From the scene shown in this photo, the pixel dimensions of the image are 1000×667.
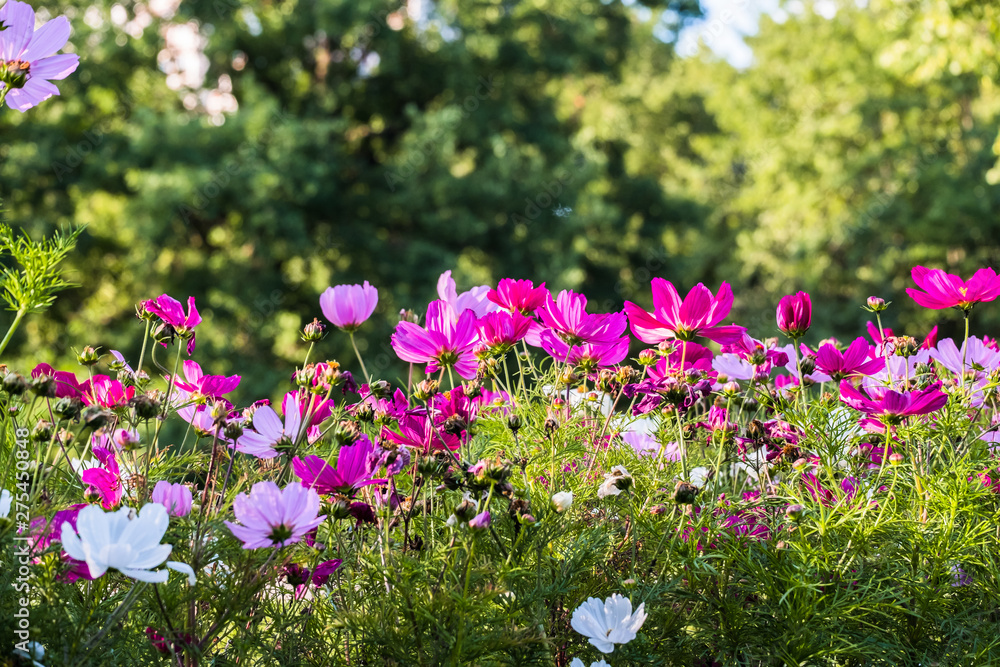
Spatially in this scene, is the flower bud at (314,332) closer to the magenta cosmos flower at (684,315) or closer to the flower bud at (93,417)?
the flower bud at (93,417)

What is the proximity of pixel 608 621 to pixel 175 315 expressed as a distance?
0.69 m

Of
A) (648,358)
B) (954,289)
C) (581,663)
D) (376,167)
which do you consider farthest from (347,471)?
(376,167)

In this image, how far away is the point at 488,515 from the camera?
2.69ft

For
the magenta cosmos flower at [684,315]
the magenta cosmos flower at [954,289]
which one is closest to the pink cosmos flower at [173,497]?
the magenta cosmos flower at [684,315]

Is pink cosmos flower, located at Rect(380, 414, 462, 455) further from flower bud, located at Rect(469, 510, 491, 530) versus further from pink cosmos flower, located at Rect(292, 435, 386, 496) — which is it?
flower bud, located at Rect(469, 510, 491, 530)

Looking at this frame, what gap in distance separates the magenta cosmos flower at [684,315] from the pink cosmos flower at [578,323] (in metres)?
0.03

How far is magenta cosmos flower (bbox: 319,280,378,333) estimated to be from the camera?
1.08m

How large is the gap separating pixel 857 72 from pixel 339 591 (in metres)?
16.8

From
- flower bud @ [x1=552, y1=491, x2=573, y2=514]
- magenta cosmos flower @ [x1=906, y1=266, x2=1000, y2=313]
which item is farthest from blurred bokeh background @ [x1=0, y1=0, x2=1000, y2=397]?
flower bud @ [x1=552, y1=491, x2=573, y2=514]

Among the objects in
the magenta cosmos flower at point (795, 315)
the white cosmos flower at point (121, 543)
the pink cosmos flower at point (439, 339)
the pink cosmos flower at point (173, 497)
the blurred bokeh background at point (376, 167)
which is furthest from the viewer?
the blurred bokeh background at point (376, 167)

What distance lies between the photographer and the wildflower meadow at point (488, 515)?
823mm

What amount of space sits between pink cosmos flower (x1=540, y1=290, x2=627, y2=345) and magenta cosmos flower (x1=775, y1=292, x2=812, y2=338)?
0.75 feet

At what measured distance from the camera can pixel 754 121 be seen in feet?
54.3

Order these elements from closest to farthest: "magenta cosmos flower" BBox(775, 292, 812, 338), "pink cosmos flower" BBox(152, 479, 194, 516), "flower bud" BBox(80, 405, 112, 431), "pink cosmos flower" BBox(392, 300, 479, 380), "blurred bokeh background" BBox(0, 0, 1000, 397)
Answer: "flower bud" BBox(80, 405, 112, 431) → "pink cosmos flower" BBox(152, 479, 194, 516) → "pink cosmos flower" BBox(392, 300, 479, 380) → "magenta cosmos flower" BBox(775, 292, 812, 338) → "blurred bokeh background" BBox(0, 0, 1000, 397)
